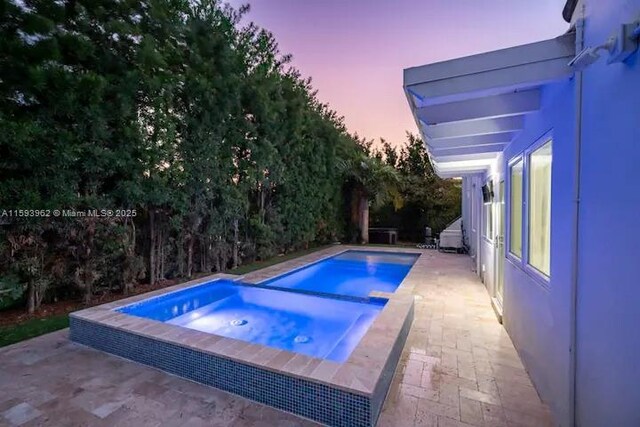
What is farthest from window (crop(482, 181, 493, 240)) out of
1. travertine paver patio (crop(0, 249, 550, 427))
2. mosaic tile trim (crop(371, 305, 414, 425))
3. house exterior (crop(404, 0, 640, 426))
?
mosaic tile trim (crop(371, 305, 414, 425))

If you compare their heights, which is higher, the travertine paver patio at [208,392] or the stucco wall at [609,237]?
the stucco wall at [609,237]

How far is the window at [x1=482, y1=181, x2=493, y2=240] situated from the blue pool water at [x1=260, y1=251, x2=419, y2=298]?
9.63ft

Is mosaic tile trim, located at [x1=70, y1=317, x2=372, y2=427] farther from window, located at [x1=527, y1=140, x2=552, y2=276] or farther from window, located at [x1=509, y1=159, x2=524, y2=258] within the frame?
window, located at [x1=509, y1=159, x2=524, y2=258]

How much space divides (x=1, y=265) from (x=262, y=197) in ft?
24.5

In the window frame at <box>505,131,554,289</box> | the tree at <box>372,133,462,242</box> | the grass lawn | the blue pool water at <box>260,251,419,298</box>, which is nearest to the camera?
the window frame at <box>505,131,554,289</box>

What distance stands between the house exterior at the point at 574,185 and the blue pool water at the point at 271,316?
2.77m

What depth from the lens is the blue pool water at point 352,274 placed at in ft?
30.1

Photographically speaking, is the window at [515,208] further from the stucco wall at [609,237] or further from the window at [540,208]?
the stucco wall at [609,237]

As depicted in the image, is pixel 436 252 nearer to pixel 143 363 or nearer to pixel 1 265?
pixel 143 363

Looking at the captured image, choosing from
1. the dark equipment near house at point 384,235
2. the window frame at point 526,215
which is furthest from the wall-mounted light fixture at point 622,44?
the dark equipment near house at point 384,235

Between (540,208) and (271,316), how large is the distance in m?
5.29

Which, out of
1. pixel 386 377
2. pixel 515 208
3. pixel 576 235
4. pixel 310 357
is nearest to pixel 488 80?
pixel 576 235

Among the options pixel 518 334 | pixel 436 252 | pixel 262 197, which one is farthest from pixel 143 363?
pixel 436 252

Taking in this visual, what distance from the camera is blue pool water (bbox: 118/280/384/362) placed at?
5.52 m
